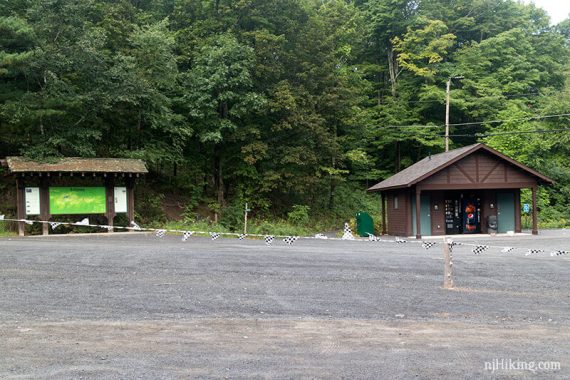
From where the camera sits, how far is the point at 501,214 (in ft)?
92.4

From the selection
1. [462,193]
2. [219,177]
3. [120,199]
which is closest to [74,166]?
[120,199]

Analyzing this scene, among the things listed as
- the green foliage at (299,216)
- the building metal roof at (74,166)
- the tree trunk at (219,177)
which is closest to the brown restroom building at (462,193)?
the green foliage at (299,216)

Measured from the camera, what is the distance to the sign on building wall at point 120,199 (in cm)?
2128

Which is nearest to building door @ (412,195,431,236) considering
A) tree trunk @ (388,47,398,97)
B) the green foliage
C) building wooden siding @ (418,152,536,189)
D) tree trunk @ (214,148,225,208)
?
building wooden siding @ (418,152,536,189)

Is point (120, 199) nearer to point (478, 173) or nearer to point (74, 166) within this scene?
point (74, 166)

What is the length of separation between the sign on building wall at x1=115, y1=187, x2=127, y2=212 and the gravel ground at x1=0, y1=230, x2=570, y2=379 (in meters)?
6.97

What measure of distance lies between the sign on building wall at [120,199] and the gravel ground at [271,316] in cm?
697

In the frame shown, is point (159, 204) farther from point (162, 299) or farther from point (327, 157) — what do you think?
point (162, 299)

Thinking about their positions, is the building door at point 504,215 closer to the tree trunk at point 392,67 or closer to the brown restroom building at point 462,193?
the brown restroom building at point 462,193

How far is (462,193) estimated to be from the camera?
2803cm

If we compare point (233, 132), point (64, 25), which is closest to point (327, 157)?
point (233, 132)

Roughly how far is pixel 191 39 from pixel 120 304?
90.3ft

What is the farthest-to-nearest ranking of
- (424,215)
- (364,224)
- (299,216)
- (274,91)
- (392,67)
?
(392,67) < (299,216) < (274,91) < (364,224) < (424,215)

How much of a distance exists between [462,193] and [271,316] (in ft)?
73.6
